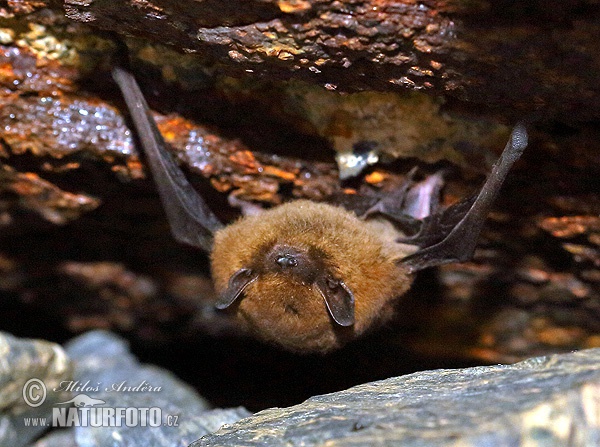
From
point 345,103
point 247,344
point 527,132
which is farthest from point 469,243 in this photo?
point 247,344

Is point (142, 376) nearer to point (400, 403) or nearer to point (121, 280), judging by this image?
point (121, 280)

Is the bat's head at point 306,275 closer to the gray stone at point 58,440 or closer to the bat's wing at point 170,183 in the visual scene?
the bat's wing at point 170,183

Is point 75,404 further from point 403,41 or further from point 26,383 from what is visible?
point 403,41

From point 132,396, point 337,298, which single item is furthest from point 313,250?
point 132,396

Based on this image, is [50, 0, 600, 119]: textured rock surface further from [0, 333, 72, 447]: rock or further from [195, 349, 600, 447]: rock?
[0, 333, 72, 447]: rock

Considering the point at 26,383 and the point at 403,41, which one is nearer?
the point at 403,41

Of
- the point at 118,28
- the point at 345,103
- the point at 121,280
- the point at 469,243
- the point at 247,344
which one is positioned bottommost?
the point at 247,344

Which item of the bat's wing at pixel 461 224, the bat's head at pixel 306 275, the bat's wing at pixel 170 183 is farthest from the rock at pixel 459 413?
the bat's wing at pixel 170 183
